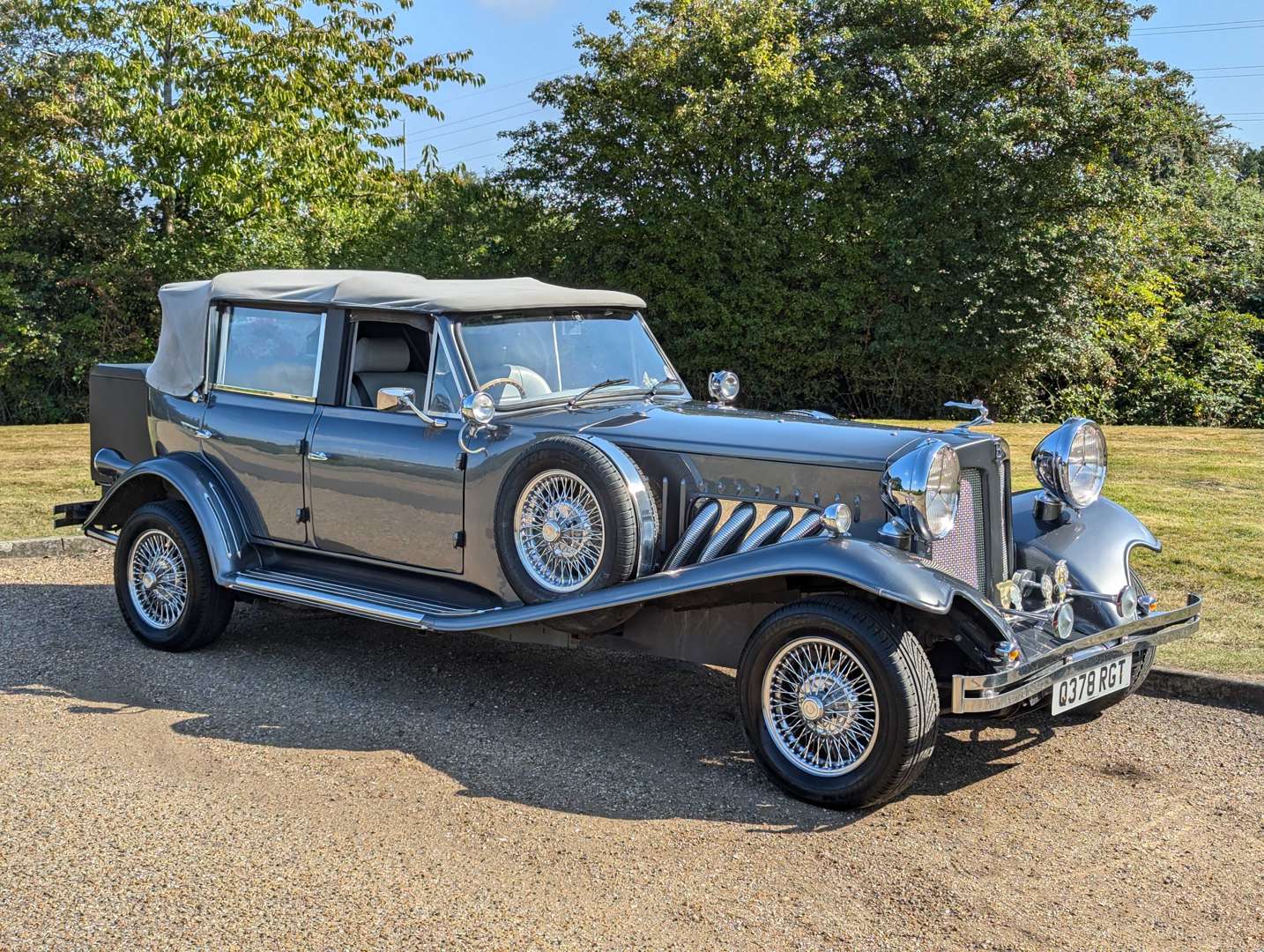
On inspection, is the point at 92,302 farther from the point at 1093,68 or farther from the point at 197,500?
the point at 1093,68

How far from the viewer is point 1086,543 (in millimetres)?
5547

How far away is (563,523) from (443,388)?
→ 1.06 meters

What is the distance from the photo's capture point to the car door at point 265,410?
6164 millimetres

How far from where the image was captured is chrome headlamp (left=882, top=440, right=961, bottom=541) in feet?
14.8

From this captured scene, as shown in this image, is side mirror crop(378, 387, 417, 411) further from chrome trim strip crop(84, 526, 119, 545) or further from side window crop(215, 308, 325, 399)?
chrome trim strip crop(84, 526, 119, 545)

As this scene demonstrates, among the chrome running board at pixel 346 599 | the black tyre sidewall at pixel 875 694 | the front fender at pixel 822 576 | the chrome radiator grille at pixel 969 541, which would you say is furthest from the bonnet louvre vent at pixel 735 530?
the chrome running board at pixel 346 599

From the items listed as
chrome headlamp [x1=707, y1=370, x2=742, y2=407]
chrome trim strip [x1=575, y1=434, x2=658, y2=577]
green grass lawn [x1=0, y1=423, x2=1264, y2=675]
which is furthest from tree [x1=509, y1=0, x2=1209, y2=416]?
chrome trim strip [x1=575, y1=434, x2=658, y2=577]

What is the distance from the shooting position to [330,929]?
347 cm

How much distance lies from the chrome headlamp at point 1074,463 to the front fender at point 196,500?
160 inches

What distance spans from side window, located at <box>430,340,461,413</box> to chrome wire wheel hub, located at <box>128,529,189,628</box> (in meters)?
1.72

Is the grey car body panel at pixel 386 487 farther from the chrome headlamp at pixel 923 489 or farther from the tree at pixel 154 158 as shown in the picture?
the tree at pixel 154 158

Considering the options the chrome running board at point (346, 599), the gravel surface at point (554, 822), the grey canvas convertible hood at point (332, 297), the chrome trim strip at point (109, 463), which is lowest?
the gravel surface at point (554, 822)

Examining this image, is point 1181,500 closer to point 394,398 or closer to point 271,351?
point 394,398

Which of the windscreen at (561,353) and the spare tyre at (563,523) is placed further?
the windscreen at (561,353)
